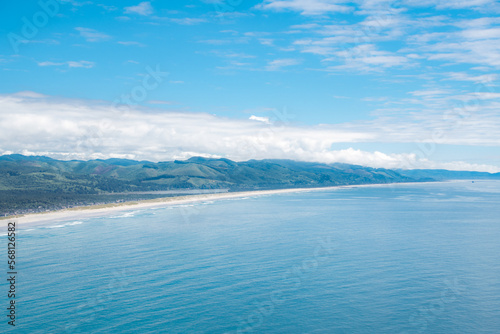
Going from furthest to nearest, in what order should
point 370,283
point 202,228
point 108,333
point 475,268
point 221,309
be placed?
point 202,228
point 475,268
point 370,283
point 221,309
point 108,333

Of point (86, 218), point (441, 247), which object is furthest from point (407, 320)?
point (86, 218)

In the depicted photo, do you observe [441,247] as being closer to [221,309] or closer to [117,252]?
[221,309]

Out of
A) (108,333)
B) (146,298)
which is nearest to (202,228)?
(146,298)

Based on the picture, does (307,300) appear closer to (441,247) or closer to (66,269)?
(66,269)

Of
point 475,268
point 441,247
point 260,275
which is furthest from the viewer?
point 441,247

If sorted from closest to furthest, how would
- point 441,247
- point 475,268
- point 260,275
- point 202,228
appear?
point 260,275 < point 475,268 < point 441,247 < point 202,228

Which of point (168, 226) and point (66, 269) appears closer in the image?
point (66, 269)
